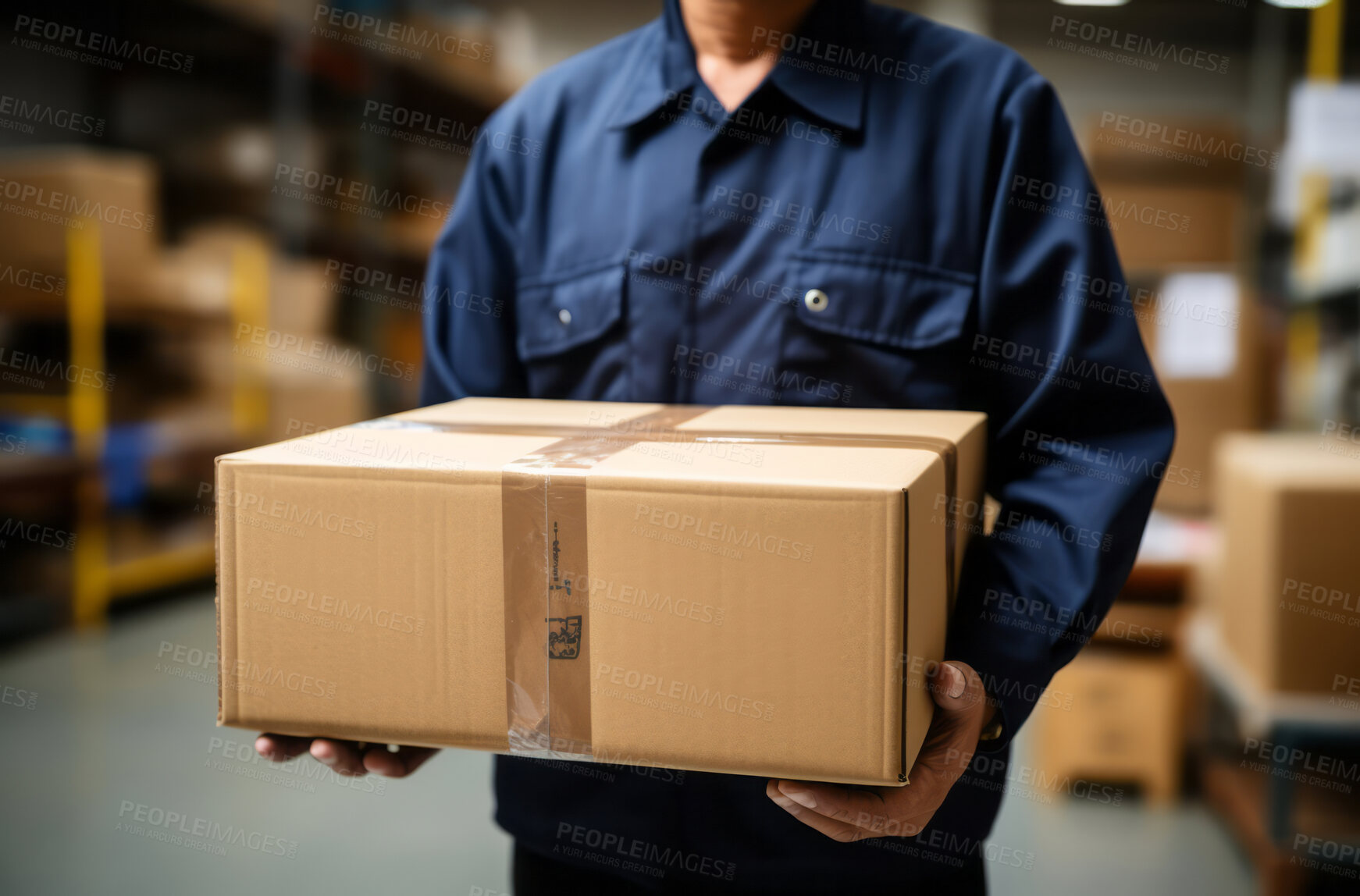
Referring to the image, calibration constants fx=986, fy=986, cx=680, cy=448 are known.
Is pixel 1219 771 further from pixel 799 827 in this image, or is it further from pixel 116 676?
pixel 116 676

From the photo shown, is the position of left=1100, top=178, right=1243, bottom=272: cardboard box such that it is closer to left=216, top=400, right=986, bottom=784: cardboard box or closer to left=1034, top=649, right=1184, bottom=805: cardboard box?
left=1034, top=649, right=1184, bottom=805: cardboard box

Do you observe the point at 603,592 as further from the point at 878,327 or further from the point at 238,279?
the point at 238,279

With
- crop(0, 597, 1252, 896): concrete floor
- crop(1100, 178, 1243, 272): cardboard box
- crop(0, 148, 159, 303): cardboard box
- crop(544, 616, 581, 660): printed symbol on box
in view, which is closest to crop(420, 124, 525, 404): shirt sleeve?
crop(544, 616, 581, 660): printed symbol on box

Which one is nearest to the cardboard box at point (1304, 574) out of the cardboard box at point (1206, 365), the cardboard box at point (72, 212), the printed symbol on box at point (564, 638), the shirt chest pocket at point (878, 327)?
the cardboard box at point (1206, 365)

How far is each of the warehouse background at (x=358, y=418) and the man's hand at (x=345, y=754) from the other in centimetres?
62

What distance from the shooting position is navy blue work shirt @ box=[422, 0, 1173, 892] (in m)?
0.83

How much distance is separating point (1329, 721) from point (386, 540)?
6.13ft

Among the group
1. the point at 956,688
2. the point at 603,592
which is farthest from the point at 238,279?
the point at 956,688

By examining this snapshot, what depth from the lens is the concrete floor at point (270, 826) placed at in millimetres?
2018

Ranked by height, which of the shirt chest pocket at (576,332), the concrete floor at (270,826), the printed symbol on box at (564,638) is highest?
the shirt chest pocket at (576,332)

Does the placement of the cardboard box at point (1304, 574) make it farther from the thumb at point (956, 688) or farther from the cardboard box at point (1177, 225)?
the thumb at point (956, 688)

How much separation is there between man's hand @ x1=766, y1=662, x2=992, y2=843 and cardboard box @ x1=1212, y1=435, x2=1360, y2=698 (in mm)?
1419

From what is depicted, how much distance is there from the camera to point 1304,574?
1.83 meters

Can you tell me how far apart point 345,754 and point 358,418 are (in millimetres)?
4020
